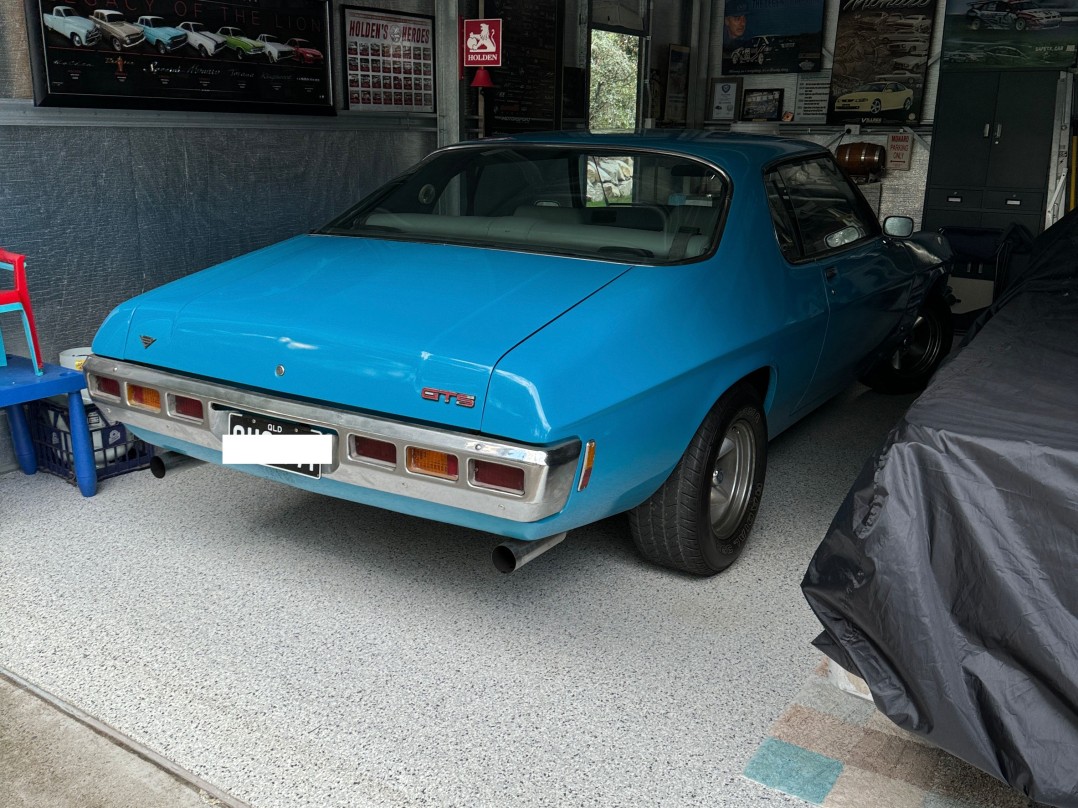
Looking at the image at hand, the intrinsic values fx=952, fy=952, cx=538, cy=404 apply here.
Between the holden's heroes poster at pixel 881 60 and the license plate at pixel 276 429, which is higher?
the holden's heroes poster at pixel 881 60

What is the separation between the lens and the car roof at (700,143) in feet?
11.0

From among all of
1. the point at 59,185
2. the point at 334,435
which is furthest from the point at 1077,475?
the point at 59,185

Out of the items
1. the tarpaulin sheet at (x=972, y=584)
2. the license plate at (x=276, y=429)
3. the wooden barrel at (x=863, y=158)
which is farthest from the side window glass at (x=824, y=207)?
the wooden barrel at (x=863, y=158)

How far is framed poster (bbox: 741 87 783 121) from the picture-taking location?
9.94m

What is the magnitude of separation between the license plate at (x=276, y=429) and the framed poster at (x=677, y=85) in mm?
8088

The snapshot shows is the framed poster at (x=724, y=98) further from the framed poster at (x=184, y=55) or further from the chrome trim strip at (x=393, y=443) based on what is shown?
the chrome trim strip at (x=393, y=443)

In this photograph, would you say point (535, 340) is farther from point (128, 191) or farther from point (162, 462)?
point (128, 191)

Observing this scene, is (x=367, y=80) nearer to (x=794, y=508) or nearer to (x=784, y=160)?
(x=784, y=160)

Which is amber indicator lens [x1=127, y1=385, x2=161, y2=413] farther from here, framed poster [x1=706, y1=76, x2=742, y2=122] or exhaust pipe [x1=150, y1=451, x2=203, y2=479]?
framed poster [x1=706, y1=76, x2=742, y2=122]

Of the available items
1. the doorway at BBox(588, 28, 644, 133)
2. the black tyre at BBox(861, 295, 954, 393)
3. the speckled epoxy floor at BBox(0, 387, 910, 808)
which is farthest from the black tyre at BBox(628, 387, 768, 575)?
the doorway at BBox(588, 28, 644, 133)

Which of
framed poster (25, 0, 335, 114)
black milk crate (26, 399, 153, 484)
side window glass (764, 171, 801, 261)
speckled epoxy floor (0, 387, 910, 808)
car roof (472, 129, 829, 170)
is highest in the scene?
framed poster (25, 0, 335, 114)

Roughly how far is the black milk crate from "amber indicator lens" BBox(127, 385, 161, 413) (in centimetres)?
107

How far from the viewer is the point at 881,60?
920 centimetres

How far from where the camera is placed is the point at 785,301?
128 inches
